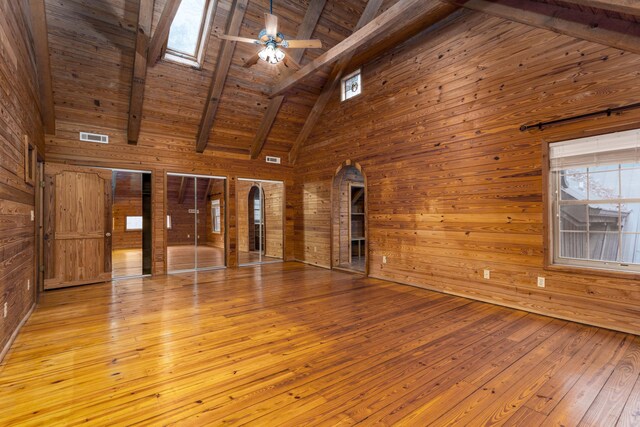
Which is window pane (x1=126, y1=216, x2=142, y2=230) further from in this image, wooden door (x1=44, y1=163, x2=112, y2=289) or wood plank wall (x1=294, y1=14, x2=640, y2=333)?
wood plank wall (x1=294, y1=14, x2=640, y2=333)

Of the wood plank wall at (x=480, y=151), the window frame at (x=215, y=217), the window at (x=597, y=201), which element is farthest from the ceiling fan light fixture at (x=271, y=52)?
the window frame at (x=215, y=217)

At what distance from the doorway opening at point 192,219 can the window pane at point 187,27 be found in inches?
144

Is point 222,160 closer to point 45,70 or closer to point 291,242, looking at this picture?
point 291,242

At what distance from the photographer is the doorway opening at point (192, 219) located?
8898 mm

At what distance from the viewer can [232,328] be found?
329 centimetres

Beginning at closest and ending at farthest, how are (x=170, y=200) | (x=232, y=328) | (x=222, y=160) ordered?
1. (x=232, y=328)
2. (x=222, y=160)
3. (x=170, y=200)

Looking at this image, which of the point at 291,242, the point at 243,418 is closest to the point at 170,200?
the point at 291,242

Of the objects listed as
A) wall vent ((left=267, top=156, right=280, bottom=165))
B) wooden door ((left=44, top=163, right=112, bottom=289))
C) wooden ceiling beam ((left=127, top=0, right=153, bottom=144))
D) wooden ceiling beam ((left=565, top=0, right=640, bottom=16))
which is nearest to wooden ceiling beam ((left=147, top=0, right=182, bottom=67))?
wooden ceiling beam ((left=127, top=0, right=153, bottom=144))

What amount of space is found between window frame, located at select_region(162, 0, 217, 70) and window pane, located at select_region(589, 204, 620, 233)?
5.96 metres

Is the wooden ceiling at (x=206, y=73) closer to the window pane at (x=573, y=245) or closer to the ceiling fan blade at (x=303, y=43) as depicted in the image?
the ceiling fan blade at (x=303, y=43)

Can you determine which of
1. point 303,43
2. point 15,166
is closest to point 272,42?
point 303,43

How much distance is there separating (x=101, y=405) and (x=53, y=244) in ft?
14.6

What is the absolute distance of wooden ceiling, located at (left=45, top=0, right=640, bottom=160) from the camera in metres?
4.50

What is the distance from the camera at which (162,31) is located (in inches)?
173
